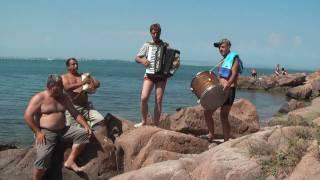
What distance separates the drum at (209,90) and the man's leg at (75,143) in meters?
2.28

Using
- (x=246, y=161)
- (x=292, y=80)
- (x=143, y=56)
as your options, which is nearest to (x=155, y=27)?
(x=143, y=56)

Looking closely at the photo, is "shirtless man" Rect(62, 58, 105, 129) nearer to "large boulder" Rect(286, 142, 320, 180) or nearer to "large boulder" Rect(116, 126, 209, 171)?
"large boulder" Rect(116, 126, 209, 171)

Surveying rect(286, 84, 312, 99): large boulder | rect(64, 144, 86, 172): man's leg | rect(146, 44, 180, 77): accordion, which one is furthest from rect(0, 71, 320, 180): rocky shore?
rect(286, 84, 312, 99): large boulder

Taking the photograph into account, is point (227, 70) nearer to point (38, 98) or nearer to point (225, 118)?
point (225, 118)

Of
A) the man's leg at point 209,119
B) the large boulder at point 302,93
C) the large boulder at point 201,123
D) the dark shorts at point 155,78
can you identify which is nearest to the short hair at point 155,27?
the dark shorts at point 155,78

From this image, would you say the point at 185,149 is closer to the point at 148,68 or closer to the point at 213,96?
the point at 213,96

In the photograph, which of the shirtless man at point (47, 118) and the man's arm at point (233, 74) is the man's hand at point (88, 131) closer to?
the shirtless man at point (47, 118)

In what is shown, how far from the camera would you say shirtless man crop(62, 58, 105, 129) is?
10398mm

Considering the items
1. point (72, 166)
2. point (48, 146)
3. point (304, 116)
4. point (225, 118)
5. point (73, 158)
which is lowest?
point (72, 166)

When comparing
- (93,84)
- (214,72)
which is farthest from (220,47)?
(93,84)

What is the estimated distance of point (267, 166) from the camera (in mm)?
6922

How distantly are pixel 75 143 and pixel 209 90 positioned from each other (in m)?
2.59

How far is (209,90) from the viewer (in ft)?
32.7

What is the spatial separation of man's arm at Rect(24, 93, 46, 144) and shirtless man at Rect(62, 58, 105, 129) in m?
1.68
